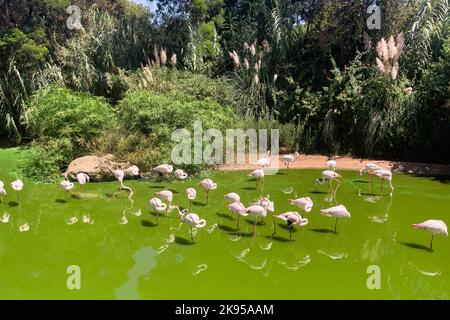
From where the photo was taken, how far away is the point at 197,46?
1379 cm

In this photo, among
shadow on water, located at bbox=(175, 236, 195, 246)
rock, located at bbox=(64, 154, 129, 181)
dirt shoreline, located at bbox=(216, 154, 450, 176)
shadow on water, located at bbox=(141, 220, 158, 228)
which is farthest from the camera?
dirt shoreline, located at bbox=(216, 154, 450, 176)

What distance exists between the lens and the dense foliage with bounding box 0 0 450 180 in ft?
33.4

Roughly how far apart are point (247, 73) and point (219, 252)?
772cm

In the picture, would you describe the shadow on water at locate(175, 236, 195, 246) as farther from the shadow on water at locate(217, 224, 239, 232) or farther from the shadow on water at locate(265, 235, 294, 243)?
the shadow on water at locate(265, 235, 294, 243)

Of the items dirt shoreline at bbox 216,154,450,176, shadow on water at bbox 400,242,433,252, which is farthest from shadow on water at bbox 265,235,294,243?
dirt shoreline at bbox 216,154,450,176

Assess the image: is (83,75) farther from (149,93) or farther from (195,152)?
(195,152)

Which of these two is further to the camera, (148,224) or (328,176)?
(328,176)

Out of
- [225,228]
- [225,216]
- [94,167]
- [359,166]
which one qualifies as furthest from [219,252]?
[359,166]

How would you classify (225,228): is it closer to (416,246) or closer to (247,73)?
(416,246)

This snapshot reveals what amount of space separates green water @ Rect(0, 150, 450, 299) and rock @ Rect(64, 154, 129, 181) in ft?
2.94

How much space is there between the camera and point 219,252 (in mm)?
5574

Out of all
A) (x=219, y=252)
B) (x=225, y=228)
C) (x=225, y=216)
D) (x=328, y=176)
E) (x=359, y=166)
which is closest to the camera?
(x=219, y=252)
